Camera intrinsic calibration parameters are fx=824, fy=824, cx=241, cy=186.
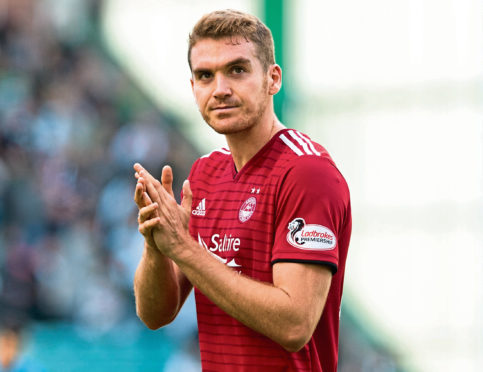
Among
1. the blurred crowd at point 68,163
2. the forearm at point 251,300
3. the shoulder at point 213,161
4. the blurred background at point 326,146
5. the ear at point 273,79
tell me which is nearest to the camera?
the forearm at point 251,300

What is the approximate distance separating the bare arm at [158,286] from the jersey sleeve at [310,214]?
0.42 metres

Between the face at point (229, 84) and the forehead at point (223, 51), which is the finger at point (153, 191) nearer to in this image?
the face at point (229, 84)

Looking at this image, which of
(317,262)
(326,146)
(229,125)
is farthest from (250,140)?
(326,146)

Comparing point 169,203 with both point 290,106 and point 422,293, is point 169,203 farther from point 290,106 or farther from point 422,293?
point 422,293

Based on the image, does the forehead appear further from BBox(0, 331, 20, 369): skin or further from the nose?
BBox(0, 331, 20, 369): skin

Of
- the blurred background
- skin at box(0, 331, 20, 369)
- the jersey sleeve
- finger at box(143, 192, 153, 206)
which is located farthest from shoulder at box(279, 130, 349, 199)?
the blurred background

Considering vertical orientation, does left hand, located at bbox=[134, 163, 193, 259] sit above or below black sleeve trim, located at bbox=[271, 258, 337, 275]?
above

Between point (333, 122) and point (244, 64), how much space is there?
7.28m

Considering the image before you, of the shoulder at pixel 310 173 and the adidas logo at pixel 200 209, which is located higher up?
the shoulder at pixel 310 173

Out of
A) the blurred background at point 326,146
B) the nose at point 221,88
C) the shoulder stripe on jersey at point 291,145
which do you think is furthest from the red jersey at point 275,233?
the blurred background at point 326,146

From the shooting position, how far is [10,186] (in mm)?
8914

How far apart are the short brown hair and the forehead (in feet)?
0.06

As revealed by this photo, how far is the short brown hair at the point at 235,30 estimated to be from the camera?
2777 mm

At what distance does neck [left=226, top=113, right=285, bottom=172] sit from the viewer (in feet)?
9.39
